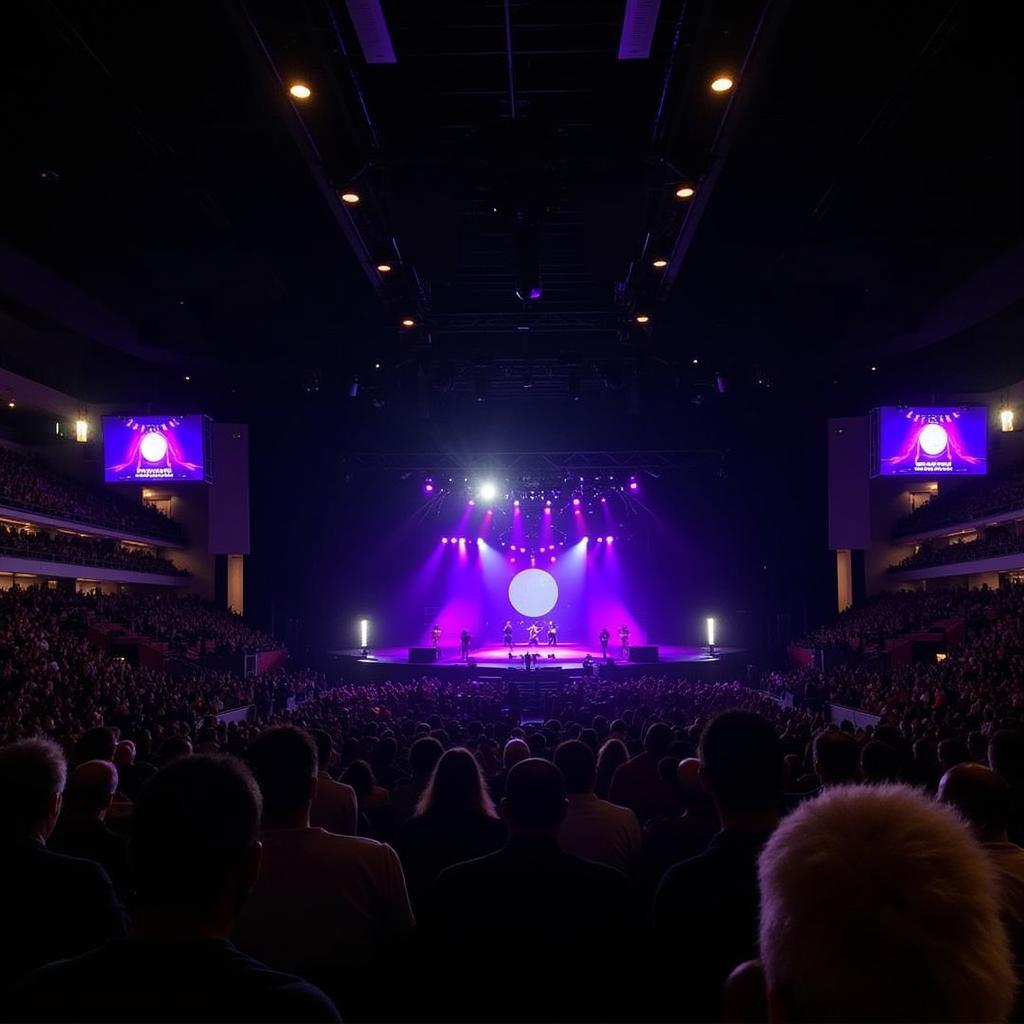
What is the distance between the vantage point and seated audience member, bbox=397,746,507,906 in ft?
15.4

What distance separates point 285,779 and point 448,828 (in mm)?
1581

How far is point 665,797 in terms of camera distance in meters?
6.23

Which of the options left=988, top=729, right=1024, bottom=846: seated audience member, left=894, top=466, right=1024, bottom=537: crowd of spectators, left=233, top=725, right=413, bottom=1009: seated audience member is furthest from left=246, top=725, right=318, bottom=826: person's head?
left=894, top=466, right=1024, bottom=537: crowd of spectators

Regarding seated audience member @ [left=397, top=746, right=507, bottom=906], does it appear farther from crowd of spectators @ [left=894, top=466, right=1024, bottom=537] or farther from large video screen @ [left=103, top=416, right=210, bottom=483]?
large video screen @ [left=103, top=416, right=210, bottom=483]

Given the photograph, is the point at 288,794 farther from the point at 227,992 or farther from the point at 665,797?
the point at 665,797

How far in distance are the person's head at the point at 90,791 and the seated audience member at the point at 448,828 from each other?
1.61 meters

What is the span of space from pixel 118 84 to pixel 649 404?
62.3 feet

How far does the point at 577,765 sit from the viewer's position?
4.79m

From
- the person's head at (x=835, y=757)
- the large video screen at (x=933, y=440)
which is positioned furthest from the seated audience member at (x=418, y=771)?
the large video screen at (x=933, y=440)

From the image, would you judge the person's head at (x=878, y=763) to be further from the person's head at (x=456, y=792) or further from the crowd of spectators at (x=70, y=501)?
the crowd of spectators at (x=70, y=501)

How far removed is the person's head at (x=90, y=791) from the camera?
14.8 feet

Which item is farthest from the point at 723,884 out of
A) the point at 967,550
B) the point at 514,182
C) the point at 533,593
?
the point at 533,593

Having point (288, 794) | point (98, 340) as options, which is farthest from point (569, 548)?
point (288, 794)

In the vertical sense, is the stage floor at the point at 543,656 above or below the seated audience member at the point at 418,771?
below
